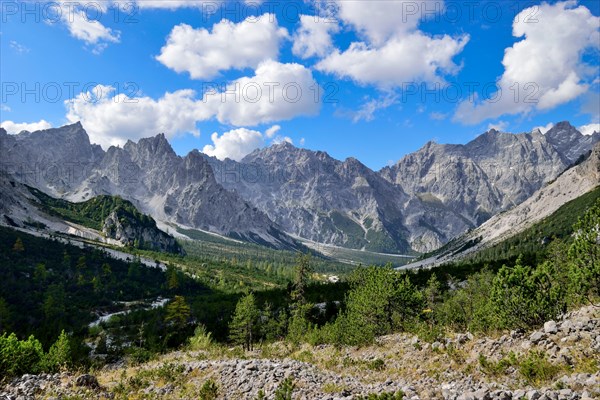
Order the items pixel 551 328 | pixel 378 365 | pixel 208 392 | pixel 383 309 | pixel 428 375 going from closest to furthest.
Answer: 1. pixel 551 328
2. pixel 428 375
3. pixel 208 392
4. pixel 378 365
5. pixel 383 309

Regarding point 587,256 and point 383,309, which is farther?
point 383,309

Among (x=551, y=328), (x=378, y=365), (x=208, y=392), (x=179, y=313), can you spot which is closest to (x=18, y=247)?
(x=179, y=313)

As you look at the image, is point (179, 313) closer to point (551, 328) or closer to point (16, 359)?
point (16, 359)

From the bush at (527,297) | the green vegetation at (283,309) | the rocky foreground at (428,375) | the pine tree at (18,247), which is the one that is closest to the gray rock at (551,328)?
the rocky foreground at (428,375)

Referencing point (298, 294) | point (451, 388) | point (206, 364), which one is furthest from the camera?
point (298, 294)

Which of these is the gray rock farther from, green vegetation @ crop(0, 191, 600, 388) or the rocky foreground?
green vegetation @ crop(0, 191, 600, 388)

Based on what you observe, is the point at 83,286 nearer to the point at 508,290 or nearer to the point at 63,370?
the point at 63,370

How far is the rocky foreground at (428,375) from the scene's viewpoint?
15.6m

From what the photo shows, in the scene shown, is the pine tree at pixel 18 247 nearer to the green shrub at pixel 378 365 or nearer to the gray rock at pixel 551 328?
the green shrub at pixel 378 365

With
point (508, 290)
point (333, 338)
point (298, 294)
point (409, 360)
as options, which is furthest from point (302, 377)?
point (298, 294)

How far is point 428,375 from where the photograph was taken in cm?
2131

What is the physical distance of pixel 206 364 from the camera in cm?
3042

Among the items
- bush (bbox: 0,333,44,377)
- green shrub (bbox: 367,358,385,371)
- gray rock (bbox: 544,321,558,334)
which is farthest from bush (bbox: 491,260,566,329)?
bush (bbox: 0,333,44,377)

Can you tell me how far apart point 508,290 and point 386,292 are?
21.0 m
